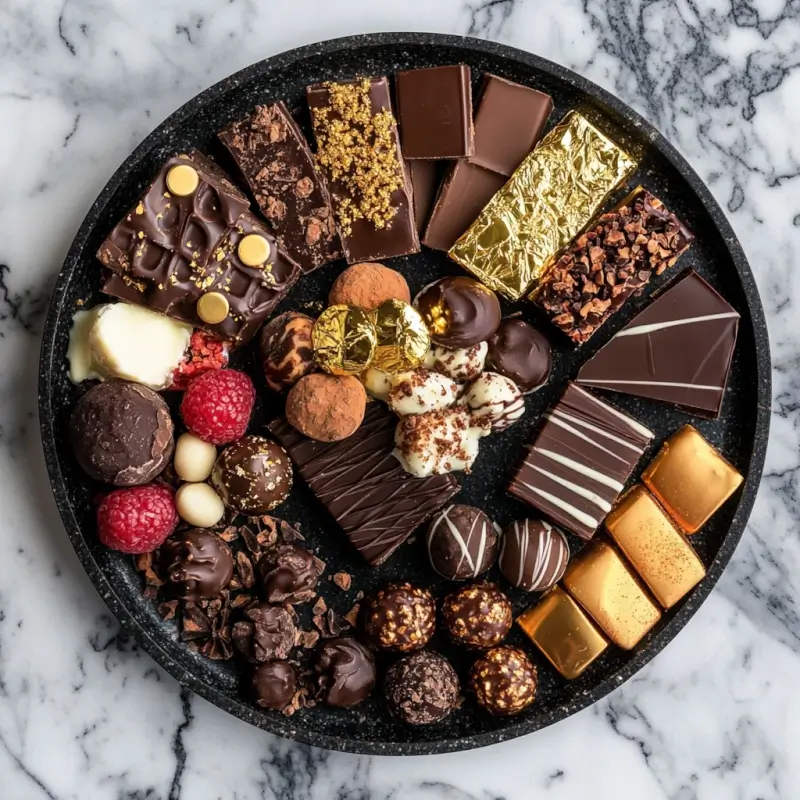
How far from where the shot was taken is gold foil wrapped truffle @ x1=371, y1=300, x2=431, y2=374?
8.48 ft

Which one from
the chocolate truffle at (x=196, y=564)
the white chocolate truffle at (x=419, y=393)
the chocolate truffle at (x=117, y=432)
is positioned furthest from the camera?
the white chocolate truffle at (x=419, y=393)

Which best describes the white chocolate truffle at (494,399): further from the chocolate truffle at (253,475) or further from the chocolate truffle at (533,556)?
the chocolate truffle at (253,475)

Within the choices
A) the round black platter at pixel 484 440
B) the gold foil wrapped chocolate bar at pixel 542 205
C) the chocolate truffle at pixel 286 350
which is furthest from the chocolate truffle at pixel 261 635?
the gold foil wrapped chocolate bar at pixel 542 205

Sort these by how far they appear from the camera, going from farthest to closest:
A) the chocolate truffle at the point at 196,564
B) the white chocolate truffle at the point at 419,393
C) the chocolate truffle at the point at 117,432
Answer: the white chocolate truffle at the point at 419,393, the chocolate truffle at the point at 196,564, the chocolate truffle at the point at 117,432

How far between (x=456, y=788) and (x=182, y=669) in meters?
0.98

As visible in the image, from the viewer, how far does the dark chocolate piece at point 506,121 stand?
2.66m

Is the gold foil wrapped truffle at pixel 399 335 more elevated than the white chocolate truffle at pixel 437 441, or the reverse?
the gold foil wrapped truffle at pixel 399 335

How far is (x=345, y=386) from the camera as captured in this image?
8.58ft

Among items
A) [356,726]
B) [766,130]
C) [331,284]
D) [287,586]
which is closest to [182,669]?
[287,586]

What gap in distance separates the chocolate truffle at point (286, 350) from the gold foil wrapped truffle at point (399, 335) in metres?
0.20

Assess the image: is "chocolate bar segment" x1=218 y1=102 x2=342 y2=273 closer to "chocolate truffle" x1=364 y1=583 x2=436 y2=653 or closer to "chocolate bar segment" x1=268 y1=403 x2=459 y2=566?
"chocolate bar segment" x1=268 y1=403 x2=459 y2=566

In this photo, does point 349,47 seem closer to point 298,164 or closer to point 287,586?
point 298,164

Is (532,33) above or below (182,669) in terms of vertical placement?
above

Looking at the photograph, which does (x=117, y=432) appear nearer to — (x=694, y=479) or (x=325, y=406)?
(x=325, y=406)
